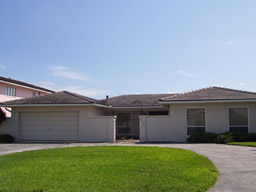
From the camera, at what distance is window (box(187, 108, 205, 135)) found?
64.3 ft

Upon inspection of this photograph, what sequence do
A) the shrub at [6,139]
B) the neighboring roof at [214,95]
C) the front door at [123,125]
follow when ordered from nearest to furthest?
the neighboring roof at [214,95], the shrub at [6,139], the front door at [123,125]

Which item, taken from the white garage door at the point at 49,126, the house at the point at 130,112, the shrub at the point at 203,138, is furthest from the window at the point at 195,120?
the white garage door at the point at 49,126

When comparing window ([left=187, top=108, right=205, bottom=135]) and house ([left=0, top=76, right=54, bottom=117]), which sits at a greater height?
house ([left=0, top=76, right=54, bottom=117])

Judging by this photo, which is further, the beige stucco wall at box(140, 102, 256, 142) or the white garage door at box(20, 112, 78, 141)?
the white garage door at box(20, 112, 78, 141)

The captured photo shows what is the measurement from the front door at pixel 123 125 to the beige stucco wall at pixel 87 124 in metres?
5.91

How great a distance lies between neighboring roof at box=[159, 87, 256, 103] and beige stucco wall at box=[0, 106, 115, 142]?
4235 mm

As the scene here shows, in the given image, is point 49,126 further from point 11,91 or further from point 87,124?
point 11,91

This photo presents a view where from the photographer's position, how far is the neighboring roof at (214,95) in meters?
18.9

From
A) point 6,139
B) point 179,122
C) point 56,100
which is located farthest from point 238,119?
point 6,139

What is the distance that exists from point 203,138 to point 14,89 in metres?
18.9

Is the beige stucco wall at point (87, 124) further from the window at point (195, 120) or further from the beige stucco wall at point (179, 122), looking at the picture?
the window at point (195, 120)

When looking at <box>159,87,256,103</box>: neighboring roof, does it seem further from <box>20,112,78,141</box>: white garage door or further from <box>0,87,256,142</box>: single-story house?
<box>20,112,78,141</box>: white garage door

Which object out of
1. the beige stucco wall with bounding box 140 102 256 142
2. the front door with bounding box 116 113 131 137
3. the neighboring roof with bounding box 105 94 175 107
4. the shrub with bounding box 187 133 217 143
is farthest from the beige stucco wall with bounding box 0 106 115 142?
the front door with bounding box 116 113 131 137

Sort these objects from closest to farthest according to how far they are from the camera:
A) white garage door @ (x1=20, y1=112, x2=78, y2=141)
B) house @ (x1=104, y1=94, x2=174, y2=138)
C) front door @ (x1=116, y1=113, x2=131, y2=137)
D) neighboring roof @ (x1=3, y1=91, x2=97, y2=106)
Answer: neighboring roof @ (x1=3, y1=91, x2=97, y2=106)
white garage door @ (x1=20, y1=112, x2=78, y2=141)
house @ (x1=104, y1=94, x2=174, y2=138)
front door @ (x1=116, y1=113, x2=131, y2=137)
